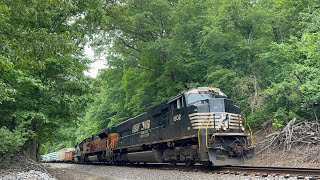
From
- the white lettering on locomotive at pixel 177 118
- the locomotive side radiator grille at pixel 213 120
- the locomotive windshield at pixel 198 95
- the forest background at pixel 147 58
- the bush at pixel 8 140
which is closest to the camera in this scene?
the forest background at pixel 147 58

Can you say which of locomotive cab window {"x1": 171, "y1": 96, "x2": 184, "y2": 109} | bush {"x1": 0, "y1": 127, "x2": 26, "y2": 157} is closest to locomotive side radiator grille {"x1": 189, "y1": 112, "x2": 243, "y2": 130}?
locomotive cab window {"x1": 171, "y1": 96, "x2": 184, "y2": 109}

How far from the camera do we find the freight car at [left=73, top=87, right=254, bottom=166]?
12008 millimetres

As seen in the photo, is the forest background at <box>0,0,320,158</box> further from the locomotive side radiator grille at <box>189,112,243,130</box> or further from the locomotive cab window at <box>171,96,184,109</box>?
the locomotive side radiator grille at <box>189,112,243,130</box>

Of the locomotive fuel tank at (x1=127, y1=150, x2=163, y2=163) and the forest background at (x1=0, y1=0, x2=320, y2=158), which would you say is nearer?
the forest background at (x1=0, y1=0, x2=320, y2=158)

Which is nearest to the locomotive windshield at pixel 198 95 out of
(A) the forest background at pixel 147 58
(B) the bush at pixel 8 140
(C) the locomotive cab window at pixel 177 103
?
(C) the locomotive cab window at pixel 177 103

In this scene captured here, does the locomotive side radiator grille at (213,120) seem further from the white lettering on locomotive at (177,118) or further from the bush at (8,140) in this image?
the bush at (8,140)

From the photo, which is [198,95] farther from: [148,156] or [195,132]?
[148,156]

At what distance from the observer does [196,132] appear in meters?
12.3

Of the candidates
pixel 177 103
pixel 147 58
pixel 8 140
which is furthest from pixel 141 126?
pixel 147 58

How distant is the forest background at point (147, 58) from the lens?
11.4 meters

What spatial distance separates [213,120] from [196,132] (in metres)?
0.83

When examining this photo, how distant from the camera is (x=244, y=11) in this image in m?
21.1

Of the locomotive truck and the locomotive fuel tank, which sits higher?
the locomotive truck

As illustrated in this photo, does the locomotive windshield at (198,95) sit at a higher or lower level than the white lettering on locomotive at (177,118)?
higher
